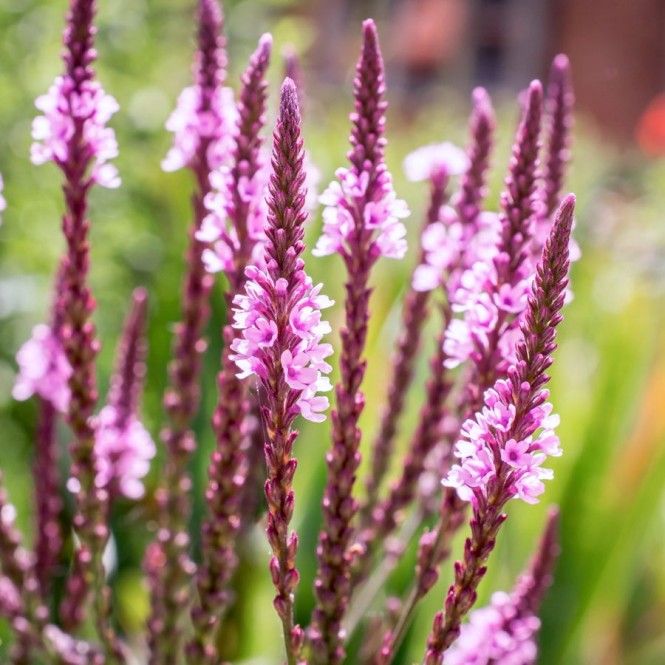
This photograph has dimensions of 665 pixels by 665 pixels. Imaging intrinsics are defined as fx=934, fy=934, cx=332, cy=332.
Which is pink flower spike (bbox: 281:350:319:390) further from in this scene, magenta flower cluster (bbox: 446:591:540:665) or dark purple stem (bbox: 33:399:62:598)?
dark purple stem (bbox: 33:399:62:598)

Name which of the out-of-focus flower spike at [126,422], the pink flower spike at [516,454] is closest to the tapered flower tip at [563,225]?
the pink flower spike at [516,454]

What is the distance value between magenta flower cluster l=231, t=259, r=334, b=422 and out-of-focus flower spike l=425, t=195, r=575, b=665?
0.10m

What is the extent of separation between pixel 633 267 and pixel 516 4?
4708mm

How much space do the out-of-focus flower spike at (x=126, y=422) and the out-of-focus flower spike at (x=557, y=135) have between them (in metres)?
0.41

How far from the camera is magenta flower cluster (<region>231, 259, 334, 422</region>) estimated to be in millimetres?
524

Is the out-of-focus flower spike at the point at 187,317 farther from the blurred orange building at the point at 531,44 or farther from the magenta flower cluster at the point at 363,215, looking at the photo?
the blurred orange building at the point at 531,44

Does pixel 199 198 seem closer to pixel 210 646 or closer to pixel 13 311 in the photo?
pixel 210 646

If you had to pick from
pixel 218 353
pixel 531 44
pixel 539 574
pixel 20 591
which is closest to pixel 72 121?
pixel 20 591

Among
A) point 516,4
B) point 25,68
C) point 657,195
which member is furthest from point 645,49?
point 25,68

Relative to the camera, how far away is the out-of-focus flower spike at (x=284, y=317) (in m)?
0.51

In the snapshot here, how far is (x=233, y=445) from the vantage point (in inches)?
28.4

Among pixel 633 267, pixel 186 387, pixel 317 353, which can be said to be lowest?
pixel 633 267

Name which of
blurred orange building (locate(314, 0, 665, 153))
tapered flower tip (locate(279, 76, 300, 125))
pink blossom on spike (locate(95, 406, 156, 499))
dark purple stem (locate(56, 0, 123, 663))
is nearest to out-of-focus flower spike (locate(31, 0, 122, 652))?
dark purple stem (locate(56, 0, 123, 663))

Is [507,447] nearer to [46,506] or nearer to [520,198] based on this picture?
[520,198]
